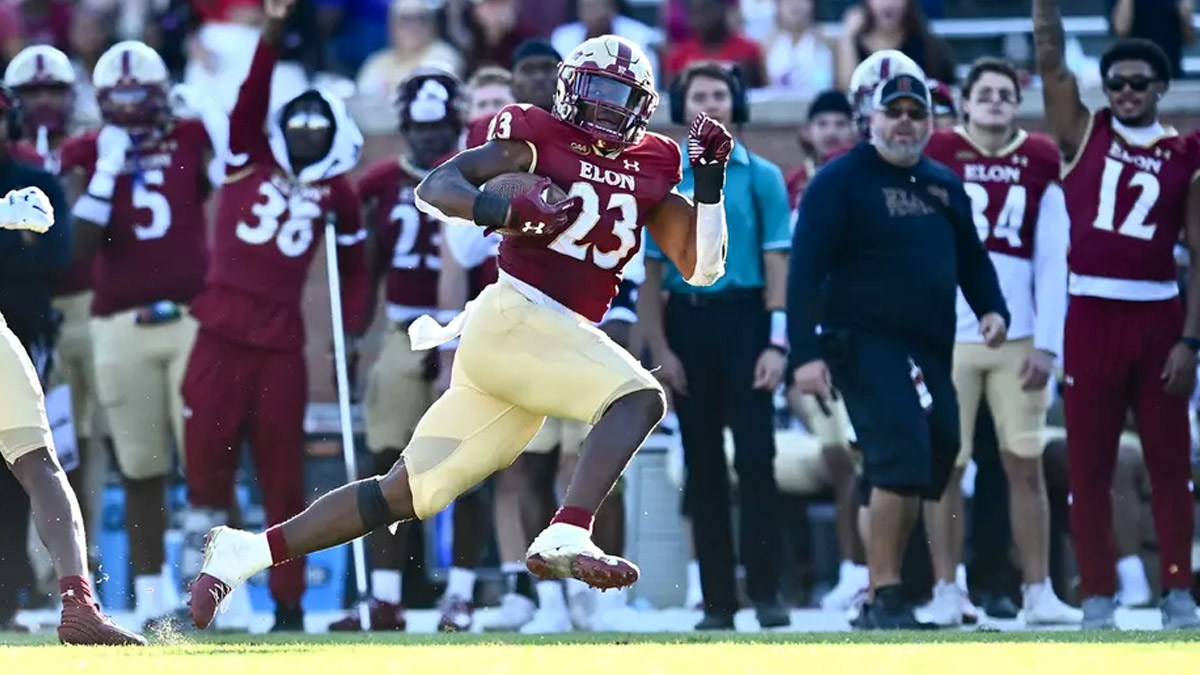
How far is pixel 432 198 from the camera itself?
671 centimetres

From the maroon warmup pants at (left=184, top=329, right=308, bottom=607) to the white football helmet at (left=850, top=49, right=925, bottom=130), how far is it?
2396mm

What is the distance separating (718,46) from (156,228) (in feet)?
12.1

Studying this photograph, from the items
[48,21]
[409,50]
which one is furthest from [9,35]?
[409,50]

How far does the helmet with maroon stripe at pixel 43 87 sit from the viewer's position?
1073cm

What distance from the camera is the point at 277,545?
7062 mm

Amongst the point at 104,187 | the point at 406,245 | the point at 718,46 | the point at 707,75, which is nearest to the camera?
the point at 707,75

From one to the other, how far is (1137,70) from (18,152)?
4.57m

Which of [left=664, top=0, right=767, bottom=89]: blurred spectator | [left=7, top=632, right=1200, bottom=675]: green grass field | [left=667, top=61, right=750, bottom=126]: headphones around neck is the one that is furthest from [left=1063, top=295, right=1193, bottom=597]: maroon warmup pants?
[left=664, top=0, right=767, bottom=89]: blurred spectator

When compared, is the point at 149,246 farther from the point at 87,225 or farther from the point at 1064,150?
the point at 1064,150

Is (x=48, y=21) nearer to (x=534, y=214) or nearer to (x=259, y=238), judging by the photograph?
(x=259, y=238)

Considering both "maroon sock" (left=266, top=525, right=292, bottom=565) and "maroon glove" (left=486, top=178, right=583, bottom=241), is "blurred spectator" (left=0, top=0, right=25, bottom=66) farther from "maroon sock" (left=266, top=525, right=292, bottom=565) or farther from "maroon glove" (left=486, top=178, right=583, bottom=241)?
"maroon glove" (left=486, top=178, right=583, bottom=241)

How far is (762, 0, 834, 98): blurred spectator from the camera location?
12.8m

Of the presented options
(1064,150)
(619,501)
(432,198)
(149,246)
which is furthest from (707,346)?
(432,198)

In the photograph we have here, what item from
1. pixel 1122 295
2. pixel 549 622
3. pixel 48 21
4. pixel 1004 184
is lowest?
pixel 549 622
